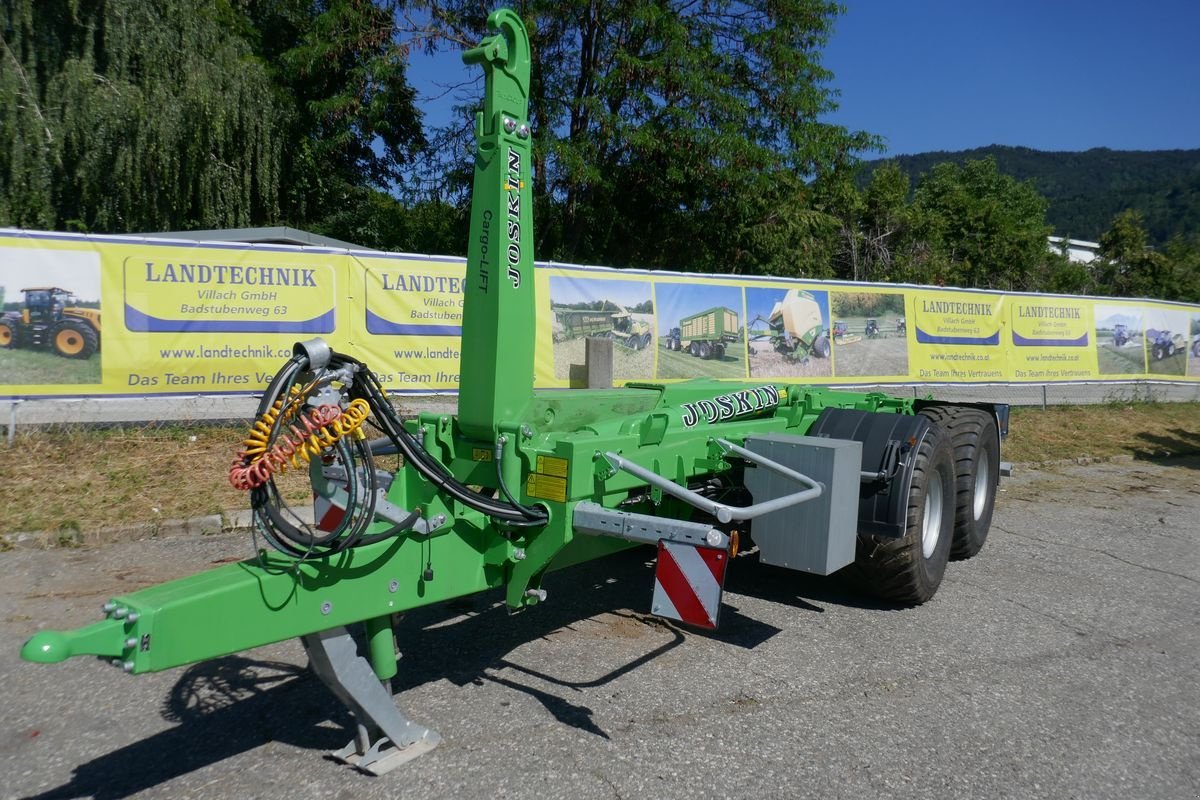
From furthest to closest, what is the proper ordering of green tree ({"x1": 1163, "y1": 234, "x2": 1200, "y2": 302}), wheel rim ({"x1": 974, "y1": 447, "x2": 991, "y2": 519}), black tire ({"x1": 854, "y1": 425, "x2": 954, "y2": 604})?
green tree ({"x1": 1163, "y1": 234, "x2": 1200, "y2": 302}) < wheel rim ({"x1": 974, "y1": 447, "x2": 991, "y2": 519}) < black tire ({"x1": 854, "y1": 425, "x2": 954, "y2": 604})

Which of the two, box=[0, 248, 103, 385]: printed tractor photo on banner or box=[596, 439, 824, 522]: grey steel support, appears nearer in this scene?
box=[596, 439, 824, 522]: grey steel support

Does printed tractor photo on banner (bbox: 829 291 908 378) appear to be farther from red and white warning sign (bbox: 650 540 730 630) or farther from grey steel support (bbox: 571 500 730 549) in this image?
red and white warning sign (bbox: 650 540 730 630)

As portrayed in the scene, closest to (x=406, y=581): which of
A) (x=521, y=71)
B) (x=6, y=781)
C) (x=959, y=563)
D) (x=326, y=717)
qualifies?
(x=326, y=717)

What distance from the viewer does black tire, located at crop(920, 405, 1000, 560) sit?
6383 mm

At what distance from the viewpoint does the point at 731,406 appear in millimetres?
5172

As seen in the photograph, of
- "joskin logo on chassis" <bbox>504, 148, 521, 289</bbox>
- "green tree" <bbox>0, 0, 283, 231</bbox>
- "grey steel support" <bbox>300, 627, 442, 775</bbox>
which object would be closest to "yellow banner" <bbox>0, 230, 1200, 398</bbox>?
"joskin logo on chassis" <bbox>504, 148, 521, 289</bbox>

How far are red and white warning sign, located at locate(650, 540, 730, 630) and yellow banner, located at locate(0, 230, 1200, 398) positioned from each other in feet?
4.53

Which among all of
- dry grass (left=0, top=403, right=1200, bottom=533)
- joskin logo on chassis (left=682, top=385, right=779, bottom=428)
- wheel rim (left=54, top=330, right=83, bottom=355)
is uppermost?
wheel rim (left=54, top=330, right=83, bottom=355)

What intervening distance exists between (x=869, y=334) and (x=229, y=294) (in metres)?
9.33

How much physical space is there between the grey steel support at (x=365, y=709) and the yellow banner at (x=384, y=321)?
1.48 m

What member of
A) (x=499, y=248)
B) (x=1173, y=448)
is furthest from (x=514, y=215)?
(x=1173, y=448)

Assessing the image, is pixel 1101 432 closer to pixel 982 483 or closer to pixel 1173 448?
pixel 1173 448

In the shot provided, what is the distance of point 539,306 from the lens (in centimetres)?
1013

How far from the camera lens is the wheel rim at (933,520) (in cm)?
563
